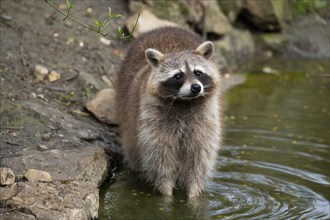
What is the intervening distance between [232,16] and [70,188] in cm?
582

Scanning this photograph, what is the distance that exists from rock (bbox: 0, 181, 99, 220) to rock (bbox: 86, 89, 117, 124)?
1668 millimetres

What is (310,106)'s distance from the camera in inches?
314

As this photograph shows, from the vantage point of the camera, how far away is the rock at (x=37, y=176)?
4859 millimetres

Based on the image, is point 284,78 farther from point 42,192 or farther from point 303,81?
point 42,192

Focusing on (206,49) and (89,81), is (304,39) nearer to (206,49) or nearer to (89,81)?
(89,81)

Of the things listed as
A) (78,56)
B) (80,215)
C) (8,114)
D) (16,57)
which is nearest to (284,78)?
(78,56)

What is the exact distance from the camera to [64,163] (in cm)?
515

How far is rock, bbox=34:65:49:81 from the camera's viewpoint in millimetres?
6738

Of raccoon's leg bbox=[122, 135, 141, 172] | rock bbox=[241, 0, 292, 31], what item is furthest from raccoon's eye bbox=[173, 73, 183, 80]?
rock bbox=[241, 0, 292, 31]

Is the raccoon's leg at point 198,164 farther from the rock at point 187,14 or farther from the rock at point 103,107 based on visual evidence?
the rock at point 187,14

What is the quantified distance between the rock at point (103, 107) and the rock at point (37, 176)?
165 centimetres

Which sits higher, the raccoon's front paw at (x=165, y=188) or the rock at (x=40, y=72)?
the raccoon's front paw at (x=165, y=188)

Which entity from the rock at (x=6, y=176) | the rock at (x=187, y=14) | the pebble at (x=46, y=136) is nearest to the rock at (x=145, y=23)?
the rock at (x=187, y=14)

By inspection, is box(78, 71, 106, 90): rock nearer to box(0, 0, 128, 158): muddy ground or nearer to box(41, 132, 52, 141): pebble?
box(0, 0, 128, 158): muddy ground
